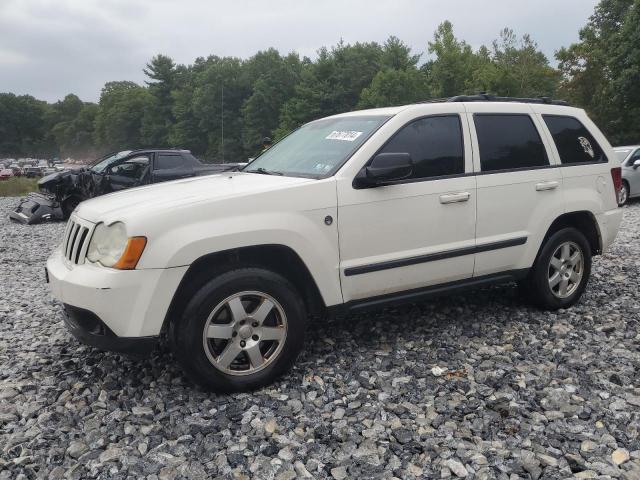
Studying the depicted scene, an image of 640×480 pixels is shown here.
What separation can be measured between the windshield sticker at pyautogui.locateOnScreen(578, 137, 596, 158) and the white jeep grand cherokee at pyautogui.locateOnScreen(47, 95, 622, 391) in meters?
0.02

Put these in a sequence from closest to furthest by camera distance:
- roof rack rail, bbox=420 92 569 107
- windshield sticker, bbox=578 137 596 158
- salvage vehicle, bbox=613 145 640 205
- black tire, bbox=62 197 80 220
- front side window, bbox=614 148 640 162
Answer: roof rack rail, bbox=420 92 569 107 → windshield sticker, bbox=578 137 596 158 → black tire, bbox=62 197 80 220 → salvage vehicle, bbox=613 145 640 205 → front side window, bbox=614 148 640 162

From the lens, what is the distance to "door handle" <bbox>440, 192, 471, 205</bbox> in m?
3.89

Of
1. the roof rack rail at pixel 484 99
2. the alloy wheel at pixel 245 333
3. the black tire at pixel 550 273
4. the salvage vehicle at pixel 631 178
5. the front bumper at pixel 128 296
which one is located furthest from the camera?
the salvage vehicle at pixel 631 178

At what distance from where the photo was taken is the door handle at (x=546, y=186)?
439 cm

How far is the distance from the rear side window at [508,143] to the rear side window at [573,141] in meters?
0.22

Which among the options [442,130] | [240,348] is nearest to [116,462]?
[240,348]

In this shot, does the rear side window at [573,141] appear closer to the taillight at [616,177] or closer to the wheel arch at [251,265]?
the taillight at [616,177]

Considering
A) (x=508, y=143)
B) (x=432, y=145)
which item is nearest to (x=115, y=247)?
(x=432, y=145)

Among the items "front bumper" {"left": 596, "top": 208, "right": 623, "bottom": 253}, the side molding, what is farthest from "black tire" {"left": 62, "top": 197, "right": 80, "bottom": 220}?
"front bumper" {"left": 596, "top": 208, "right": 623, "bottom": 253}

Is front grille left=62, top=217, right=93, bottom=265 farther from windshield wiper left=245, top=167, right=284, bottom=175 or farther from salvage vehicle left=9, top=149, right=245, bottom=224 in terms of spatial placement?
salvage vehicle left=9, top=149, right=245, bottom=224

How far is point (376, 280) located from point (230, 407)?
1.26 m

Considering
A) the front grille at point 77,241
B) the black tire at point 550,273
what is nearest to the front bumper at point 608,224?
the black tire at point 550,273

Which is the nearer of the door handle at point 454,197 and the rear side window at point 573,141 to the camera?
the door handle at point 454,197

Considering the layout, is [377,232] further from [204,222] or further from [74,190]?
[74,190]
